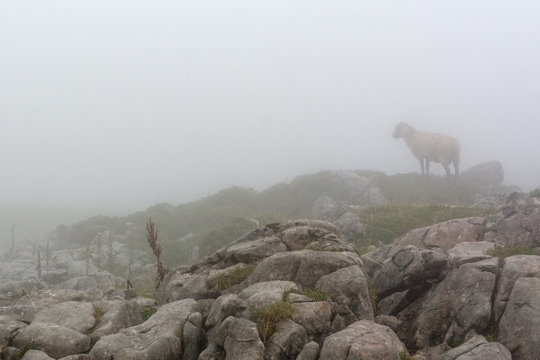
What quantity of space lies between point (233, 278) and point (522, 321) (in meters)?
6.68

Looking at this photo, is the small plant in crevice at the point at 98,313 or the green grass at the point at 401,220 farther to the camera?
the green grass at the point at 401,220

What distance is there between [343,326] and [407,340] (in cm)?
237

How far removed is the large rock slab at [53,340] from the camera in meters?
8.41

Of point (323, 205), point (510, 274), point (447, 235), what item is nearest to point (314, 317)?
point (510, 274)

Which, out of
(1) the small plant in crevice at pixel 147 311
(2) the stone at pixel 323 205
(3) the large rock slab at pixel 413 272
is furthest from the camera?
(2) the stone at pixel 323 205

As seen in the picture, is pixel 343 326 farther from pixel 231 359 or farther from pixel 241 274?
pixel 241 274

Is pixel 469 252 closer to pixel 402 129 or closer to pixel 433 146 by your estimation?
pixel 433 146

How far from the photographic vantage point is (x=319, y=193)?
38375mm

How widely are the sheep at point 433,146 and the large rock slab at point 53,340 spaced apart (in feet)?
114

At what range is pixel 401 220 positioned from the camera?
21.3 m

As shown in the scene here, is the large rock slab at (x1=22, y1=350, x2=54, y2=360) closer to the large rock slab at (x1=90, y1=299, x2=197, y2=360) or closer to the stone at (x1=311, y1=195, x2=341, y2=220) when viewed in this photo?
the large rock slab at (x1=90, y1=299, x2=197, y2=360)

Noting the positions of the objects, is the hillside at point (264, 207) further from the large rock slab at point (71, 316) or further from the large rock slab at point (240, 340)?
the large rock slab at point (240, 340)

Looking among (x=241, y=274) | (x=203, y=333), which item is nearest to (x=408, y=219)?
(x=241, y=274)

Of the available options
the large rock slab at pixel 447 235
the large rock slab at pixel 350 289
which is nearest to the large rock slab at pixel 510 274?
the large rock slab at pixel 350 289
